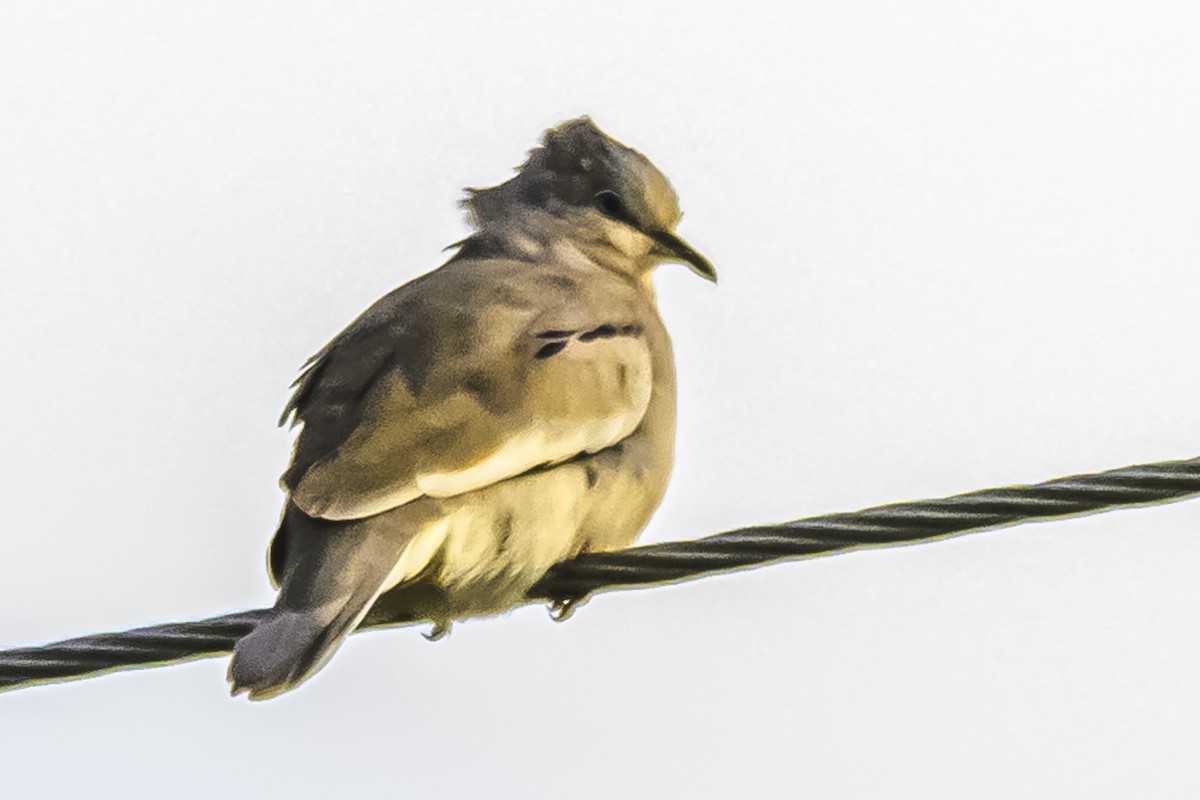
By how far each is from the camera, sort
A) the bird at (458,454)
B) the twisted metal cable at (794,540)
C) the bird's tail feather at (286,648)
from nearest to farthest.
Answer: the twisted metal cable at (794,540) → the bird's tail feather at (286,648) → the bird at (458,454)

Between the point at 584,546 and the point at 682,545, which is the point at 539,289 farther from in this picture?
the point at 682,545

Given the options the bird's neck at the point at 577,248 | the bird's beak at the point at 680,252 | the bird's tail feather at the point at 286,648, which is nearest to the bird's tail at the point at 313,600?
the bird's tail feather at the point at 286,648

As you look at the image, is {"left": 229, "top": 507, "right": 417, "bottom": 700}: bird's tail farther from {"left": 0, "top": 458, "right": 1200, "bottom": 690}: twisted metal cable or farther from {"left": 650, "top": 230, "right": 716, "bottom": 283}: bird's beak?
{"left": 650, "top": 230, "right": 716, "bottom": 283}: bird's beak

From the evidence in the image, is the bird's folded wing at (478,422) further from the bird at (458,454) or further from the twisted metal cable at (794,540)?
the twisted metal cable at (794,540)

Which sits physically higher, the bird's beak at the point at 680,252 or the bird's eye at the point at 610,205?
the bird's eye at the point at 610,205

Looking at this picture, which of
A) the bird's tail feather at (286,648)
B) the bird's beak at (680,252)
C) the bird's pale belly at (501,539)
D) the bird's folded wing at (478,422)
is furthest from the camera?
the bird's beak at (680,252)

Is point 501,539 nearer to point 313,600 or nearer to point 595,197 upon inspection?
point 313,600

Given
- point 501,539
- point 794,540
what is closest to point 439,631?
point 501,539
